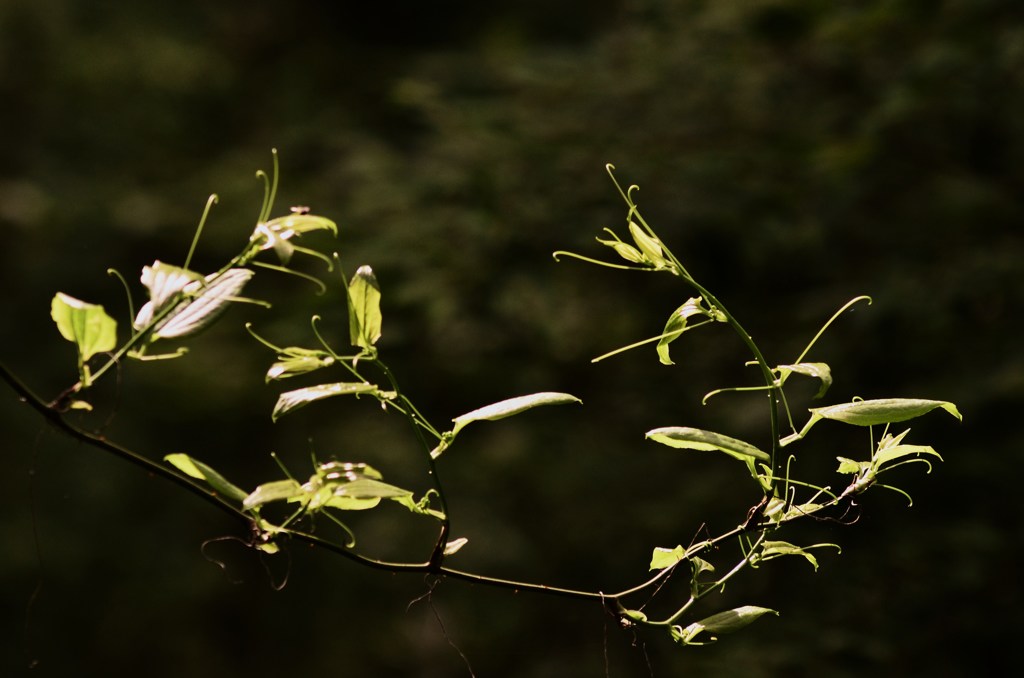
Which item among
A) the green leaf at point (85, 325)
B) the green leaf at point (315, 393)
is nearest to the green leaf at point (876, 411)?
the green leaf at point (315, 393)

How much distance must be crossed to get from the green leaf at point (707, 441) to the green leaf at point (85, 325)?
226mm

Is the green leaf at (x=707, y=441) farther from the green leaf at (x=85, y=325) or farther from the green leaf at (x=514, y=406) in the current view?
the green leaf at (x=85, y=325)

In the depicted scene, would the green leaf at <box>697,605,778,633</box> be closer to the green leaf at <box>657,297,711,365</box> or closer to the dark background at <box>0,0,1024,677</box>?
the green leaf at <box>657,297,711,365</box>

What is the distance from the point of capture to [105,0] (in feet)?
12.7

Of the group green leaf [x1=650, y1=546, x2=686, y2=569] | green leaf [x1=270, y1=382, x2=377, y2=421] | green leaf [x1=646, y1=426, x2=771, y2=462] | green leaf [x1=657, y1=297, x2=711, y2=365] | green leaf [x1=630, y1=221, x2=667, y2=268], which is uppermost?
green leaf [x1=630, y1=221, x2=667, y2=268]

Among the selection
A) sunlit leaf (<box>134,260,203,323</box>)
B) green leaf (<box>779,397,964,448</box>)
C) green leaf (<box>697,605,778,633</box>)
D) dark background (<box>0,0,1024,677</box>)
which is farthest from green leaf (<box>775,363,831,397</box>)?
dark background (<box>0,0,1024,677</box>)

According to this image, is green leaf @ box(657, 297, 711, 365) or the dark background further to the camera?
the dark background

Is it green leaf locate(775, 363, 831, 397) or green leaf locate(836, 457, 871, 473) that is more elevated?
green leaf locate(775, 363, 831, 397)

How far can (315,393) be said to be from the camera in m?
0.40

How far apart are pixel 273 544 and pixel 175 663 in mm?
3757

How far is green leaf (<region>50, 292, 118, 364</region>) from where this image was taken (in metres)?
0.40

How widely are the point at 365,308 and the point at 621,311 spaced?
5.45 ft

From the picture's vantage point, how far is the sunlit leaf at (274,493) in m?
Result: 0.40

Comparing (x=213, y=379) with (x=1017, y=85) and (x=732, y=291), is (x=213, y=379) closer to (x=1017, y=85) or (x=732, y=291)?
(x=732, y=291)
